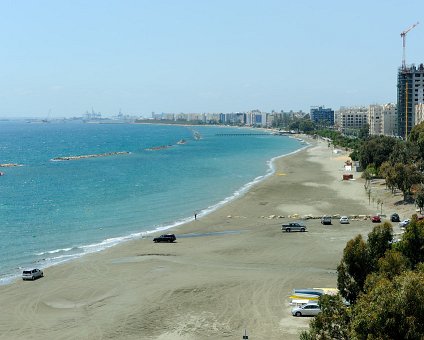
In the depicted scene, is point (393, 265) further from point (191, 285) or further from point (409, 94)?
point (409, 94)

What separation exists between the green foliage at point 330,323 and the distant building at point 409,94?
14169 centimetres

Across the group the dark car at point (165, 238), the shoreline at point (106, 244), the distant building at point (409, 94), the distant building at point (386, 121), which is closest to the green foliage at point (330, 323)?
the shoreline at point (106, 244)

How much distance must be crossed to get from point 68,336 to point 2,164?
102117mm

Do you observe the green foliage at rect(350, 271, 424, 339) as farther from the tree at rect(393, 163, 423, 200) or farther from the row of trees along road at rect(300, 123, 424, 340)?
the tree at rect(393, 163, 423, 200)

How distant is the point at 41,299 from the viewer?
1223 inches

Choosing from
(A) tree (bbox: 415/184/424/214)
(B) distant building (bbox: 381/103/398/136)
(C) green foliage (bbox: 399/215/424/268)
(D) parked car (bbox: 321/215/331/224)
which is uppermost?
(B) distant building (bbox: 381/103/398/136)

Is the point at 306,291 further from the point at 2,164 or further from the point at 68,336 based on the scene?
the point at 2,164

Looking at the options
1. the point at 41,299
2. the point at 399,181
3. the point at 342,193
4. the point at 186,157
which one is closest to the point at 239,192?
the point at 342,193

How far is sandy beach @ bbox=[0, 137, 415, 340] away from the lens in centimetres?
2647

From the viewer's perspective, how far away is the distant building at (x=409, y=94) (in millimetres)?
154375

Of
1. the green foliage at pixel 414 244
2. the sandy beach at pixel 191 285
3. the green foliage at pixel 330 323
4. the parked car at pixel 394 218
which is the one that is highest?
the green foliage at pixel 414 244

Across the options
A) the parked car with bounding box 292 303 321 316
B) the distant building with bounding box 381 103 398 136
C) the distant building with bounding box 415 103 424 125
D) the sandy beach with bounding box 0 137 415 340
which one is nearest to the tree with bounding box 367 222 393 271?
the parked car with bounding box 292 303 321 316

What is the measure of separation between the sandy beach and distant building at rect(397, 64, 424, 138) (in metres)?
106

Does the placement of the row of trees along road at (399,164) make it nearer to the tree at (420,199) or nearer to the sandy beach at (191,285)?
the tree at (420,199)
